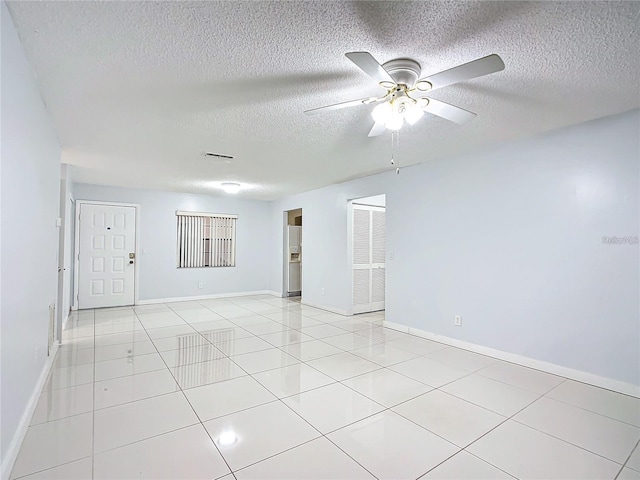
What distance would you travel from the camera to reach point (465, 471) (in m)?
1.80

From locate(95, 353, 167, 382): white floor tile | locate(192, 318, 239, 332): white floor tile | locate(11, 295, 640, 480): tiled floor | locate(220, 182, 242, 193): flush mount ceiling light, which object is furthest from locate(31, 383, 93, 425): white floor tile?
locate(220, 182, 242, 193): flush mount ceiling light

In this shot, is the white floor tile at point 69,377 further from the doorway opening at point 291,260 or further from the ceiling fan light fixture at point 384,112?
the doorway opening at point 291,260

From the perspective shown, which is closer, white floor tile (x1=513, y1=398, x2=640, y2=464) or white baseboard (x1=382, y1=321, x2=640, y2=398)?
white floor tile (x1=513, y1=398, x2=640, y2=464)

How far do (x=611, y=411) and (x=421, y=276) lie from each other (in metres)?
2.27

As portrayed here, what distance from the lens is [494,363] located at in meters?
3.46

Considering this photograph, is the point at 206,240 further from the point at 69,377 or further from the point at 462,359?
the point at 462,359

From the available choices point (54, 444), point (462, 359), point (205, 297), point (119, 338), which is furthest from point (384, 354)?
point (205, 297)

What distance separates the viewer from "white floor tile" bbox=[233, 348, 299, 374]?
3.29 metres

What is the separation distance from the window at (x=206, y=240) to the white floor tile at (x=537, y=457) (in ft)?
Answer: 21.1

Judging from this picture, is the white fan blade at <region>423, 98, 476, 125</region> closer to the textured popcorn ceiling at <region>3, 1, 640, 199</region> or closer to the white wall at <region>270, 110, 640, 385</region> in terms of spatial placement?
the textured popcorn ceiling at <region>3, 1, 640, 199</region>

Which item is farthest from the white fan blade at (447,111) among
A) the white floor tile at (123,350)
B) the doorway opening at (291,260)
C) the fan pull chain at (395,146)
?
the doorway opening at (291,260)

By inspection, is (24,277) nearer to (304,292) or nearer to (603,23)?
(603,23)

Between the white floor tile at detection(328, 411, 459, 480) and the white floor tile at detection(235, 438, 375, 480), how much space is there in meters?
0.07

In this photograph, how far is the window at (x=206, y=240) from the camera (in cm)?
712
